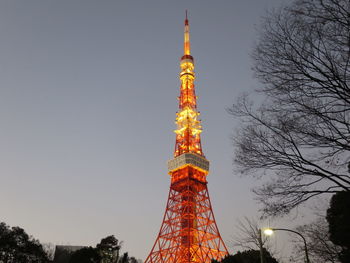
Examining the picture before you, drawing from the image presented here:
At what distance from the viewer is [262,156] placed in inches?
252

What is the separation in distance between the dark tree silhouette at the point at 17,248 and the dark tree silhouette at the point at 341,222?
27103 millimetres

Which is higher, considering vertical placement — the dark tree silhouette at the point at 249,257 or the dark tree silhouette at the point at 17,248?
the dark tree silhouette at the point at 17,248

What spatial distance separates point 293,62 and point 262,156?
6.48 ft

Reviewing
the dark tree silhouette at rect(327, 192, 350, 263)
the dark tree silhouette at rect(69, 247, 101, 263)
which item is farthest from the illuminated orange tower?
the dark tree silhouette at rect(327, 192, 350, 263)

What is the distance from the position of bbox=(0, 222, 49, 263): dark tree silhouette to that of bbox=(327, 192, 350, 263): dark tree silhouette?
2710 cm

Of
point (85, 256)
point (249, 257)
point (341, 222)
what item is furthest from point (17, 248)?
point (341, 222)

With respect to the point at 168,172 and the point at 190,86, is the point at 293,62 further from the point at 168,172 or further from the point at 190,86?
the point at 190,86

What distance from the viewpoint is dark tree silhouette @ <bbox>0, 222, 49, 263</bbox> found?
27.0 meters

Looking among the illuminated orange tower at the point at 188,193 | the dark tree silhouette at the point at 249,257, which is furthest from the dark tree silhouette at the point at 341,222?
the illuminated orange tower at the point at 188,193

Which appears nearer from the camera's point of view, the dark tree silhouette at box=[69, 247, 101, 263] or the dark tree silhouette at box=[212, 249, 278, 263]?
the dark tree silhouette at box=[212, 249, 278, 263]

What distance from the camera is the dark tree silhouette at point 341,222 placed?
8.97m

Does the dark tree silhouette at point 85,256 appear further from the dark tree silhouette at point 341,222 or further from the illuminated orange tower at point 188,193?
the dark tree silhouette at point 341,222

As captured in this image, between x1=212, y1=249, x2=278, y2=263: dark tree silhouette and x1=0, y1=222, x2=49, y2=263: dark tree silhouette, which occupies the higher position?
x1=0, y1=222, x2=49, y2=263: dark tree silhouette

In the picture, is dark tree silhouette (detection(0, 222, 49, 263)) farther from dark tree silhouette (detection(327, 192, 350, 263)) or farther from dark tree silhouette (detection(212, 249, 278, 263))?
dark tree silhouette (detection(327, 192, 350, 263))
